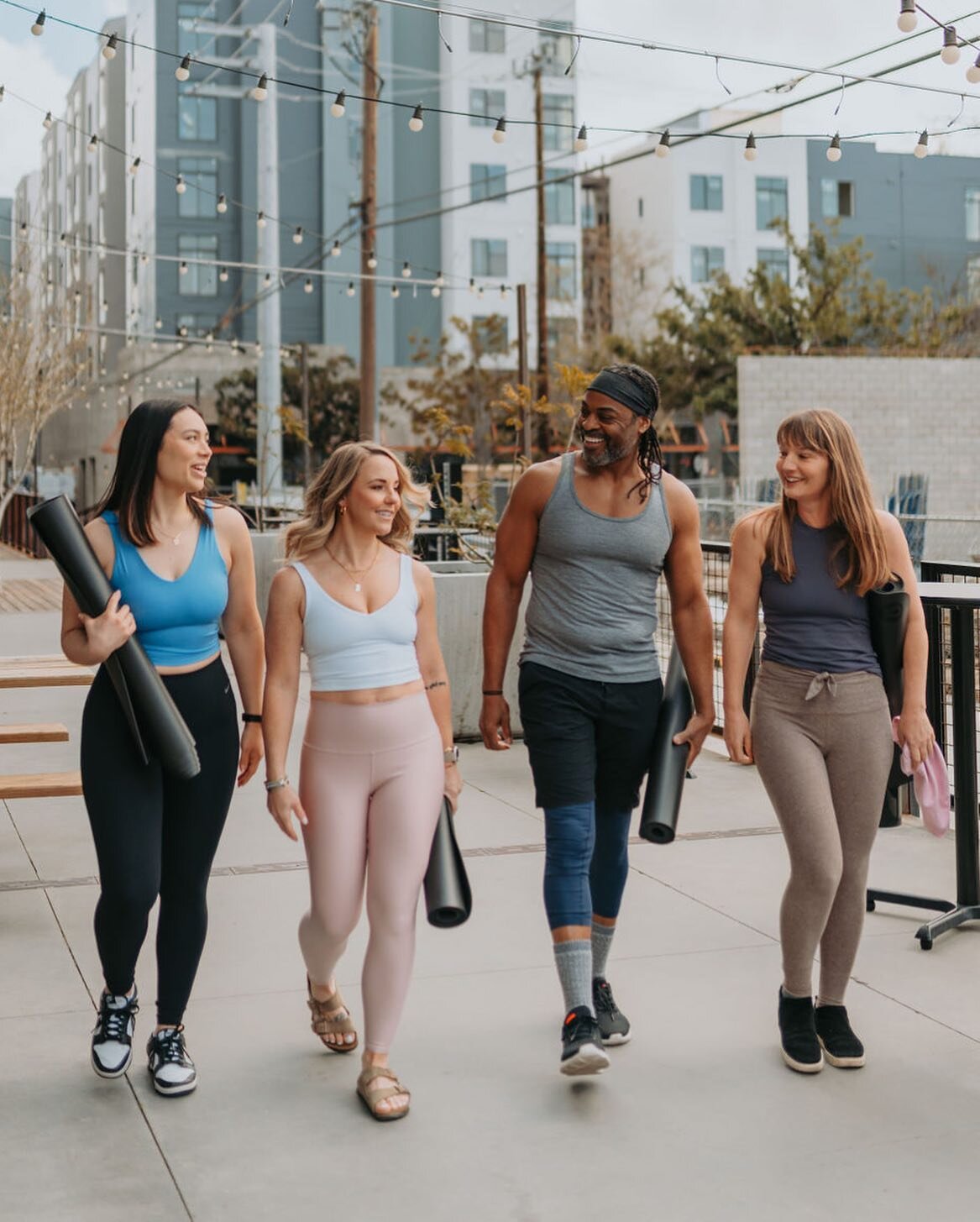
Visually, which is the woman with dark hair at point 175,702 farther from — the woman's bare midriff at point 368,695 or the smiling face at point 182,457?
the woman's bare midriff at point 368,695

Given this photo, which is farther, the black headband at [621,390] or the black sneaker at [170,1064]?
the black headband at [621,390]

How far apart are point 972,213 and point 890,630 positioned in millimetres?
74878

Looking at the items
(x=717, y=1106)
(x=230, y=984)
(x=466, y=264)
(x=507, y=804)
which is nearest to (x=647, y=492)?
(x=717, y=1106)

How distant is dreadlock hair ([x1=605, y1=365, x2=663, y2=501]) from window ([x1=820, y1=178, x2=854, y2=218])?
7243 cm

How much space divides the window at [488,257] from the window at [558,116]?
5.49m

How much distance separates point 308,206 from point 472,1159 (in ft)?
229

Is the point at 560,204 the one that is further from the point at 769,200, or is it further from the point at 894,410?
the point at 894,410

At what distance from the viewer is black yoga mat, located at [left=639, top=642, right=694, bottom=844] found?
4285 millimetres

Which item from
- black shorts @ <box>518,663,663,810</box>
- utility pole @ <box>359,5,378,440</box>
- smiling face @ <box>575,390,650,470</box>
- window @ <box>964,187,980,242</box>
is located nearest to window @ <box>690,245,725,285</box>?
window @ <box>964,187,980,242</box>

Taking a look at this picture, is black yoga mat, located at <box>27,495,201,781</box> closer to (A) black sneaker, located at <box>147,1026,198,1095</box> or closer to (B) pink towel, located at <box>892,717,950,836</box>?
(A) black sneaker, located at <box>147,1026,198,1095</box>

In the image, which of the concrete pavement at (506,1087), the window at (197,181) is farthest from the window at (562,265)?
the concrete pavement at (506,1087)

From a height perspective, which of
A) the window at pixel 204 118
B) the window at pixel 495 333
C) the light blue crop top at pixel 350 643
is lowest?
the light blue crop top at pixel 350 643

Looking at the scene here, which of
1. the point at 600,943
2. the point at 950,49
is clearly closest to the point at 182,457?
the point at 600,943

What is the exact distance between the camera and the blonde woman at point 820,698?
431cm
